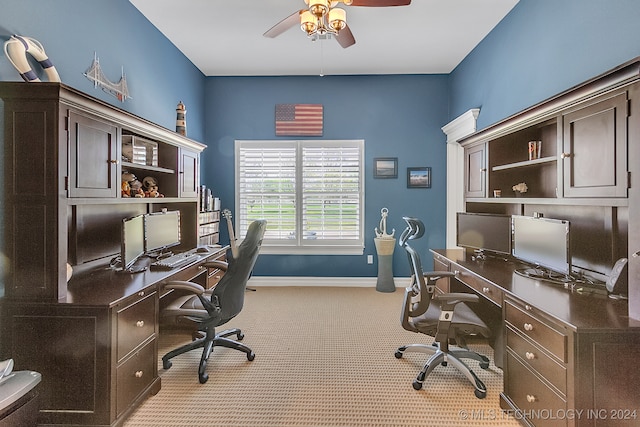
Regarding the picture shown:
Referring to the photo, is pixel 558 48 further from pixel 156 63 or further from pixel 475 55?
pixel 156 63

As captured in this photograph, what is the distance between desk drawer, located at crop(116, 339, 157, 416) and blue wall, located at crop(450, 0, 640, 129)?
345 centimetres

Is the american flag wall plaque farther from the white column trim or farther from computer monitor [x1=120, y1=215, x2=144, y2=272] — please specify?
computer monitor [x1=120, y1=215, x2=144, y2=272]

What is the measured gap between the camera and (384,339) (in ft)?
10.4

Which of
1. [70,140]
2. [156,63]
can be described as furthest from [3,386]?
[156,63]

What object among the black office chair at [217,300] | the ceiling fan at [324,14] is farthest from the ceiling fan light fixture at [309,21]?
the black office chair at [217,300]

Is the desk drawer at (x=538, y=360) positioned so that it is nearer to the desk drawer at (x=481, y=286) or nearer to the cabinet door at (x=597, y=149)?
the desk drawer at (x=481, y=286)

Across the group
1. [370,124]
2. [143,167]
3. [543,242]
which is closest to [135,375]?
[143,167]

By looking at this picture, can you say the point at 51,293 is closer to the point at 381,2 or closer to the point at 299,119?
the point at 381,2

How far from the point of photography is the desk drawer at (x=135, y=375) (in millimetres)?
1946

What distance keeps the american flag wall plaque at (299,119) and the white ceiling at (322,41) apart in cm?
48

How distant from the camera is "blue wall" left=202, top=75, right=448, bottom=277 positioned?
197 inches

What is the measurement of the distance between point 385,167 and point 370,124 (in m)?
0.67

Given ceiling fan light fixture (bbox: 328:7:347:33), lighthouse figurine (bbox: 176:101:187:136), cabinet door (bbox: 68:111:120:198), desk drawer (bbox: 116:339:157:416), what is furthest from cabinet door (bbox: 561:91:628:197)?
lighthouse figurine (bbox: 176:101:187:136)

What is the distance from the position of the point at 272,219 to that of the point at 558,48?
3.83m
